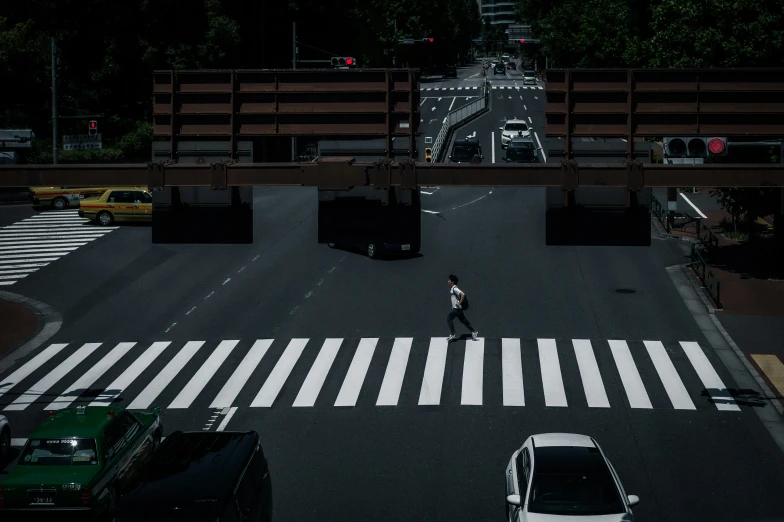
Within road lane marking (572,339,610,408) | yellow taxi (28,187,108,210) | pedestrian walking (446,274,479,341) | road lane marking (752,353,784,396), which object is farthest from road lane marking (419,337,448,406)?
yellow taxi (28,187,108,210)

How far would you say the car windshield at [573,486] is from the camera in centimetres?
1619

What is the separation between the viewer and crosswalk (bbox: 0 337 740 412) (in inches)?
1005

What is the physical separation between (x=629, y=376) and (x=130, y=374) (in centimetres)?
1406

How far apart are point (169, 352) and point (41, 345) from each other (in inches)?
176

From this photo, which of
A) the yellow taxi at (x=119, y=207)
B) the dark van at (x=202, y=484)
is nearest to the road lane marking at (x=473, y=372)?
the dark van at (x=202, y=484)

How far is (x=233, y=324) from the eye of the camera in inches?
1291

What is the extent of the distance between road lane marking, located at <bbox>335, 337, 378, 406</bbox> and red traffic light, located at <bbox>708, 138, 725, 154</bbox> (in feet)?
36.9

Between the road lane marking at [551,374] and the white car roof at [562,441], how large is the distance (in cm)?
656

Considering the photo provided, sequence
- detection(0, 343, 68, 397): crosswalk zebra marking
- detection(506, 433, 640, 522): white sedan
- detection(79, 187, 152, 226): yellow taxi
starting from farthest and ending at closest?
detection(79, 187, 152, 226): yellow taxi, detection(0, 343, 68, 397): crosswalk zebra marking, detection(506, 433, 640, 522): white sedan

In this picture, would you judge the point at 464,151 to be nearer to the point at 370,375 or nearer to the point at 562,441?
the point at 370,375

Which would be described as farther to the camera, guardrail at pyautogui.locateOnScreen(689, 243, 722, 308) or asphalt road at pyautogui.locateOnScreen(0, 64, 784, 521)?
guardrail at pyautogui.locateOnScreen(689, 243, 722, 308)

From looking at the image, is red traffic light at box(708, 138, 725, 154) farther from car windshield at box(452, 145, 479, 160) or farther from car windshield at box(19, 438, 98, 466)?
car windshield at box(452, 145, 479, 160)

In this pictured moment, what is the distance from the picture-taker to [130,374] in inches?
1104

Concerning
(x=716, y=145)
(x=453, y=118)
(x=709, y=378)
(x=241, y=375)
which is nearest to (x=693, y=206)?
(x=709, y=378)
